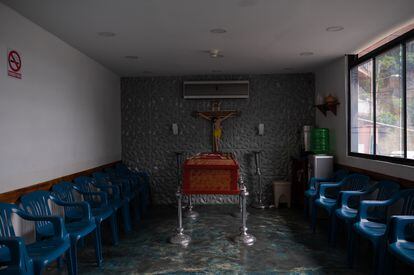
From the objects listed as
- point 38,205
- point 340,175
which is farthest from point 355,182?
point 38,205

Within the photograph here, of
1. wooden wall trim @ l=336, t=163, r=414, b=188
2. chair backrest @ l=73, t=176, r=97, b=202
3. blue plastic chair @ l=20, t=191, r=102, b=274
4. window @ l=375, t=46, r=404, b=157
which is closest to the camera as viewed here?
blue plastic chair @ l=20, t=191, r=102, b=274

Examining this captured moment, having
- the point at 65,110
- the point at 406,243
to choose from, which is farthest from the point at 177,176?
the point at 406,243

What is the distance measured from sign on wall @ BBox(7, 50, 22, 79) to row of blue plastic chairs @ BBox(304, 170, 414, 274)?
3.64 m

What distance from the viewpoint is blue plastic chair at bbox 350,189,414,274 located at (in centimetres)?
278

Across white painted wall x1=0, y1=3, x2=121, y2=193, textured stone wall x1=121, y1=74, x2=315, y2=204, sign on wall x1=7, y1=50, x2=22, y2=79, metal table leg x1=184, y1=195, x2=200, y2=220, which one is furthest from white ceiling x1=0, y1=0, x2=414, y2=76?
metal table leg x1=184, y1=195, x2=200, y2=220

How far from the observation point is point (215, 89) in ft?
20.3

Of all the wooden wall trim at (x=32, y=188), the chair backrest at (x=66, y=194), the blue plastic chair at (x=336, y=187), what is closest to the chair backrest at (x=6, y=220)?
the wooden wall trim at (x=32, y=188)

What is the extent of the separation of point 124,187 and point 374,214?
131 inches

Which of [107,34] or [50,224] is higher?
[107,34]

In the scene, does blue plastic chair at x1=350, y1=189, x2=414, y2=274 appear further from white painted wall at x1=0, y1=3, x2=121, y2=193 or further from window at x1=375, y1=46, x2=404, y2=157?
white painted wall at x1=0, y1=3, x2=121, y2=193

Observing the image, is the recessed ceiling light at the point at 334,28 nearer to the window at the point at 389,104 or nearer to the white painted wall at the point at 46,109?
the window at the point at 389,104

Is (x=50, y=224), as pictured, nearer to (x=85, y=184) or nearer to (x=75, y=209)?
(x=75, y=209)

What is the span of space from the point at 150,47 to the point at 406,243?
11.8 ft

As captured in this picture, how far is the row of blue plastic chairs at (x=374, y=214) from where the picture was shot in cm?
262
